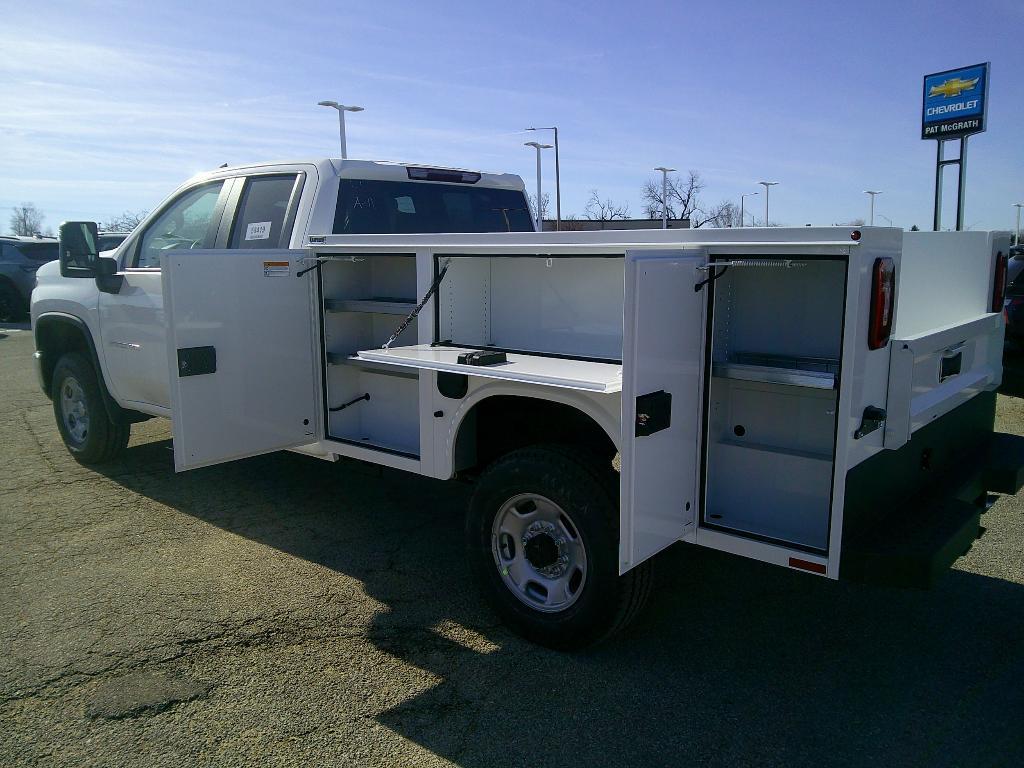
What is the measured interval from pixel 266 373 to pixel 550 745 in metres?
2.63

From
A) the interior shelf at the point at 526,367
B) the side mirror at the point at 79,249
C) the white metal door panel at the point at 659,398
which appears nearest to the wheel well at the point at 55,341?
the side mirror at the point at 79,249

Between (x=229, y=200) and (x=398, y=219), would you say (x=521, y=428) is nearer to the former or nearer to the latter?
(x=398, y=219)

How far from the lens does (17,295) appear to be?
783 inches

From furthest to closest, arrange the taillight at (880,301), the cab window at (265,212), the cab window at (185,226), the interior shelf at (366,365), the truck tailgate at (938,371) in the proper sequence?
the cab window at (185,226)
the cab window at (265,212)
the interior shelf at (366,365)
the truck tailgate at (938,371)
the taillight at (880,301)

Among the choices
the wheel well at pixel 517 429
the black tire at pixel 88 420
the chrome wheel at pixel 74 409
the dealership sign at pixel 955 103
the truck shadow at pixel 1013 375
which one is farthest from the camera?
the dealership sign at pixel 955 103

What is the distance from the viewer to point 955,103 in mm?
11938

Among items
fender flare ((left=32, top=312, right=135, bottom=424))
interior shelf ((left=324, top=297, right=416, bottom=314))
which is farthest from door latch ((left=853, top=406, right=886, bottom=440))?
fender flare ((left=32, top=312, right=135, bottom=424))

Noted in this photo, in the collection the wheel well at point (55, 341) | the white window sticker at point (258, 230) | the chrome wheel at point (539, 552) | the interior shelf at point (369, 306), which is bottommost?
the chrome wheel at point (539, 552)

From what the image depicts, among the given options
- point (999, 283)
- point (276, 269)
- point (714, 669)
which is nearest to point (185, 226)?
point (276, 269)

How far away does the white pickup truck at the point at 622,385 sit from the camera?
309 centimetres

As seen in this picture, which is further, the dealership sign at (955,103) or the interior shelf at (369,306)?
the dealership sign at (955,103)

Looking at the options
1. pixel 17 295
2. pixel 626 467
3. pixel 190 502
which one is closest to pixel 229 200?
pixel 190 502

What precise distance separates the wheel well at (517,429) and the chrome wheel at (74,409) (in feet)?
12.7

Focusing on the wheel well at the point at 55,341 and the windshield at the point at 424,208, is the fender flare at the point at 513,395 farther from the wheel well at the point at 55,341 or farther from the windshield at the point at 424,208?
the wheel well at the point at 55,341
